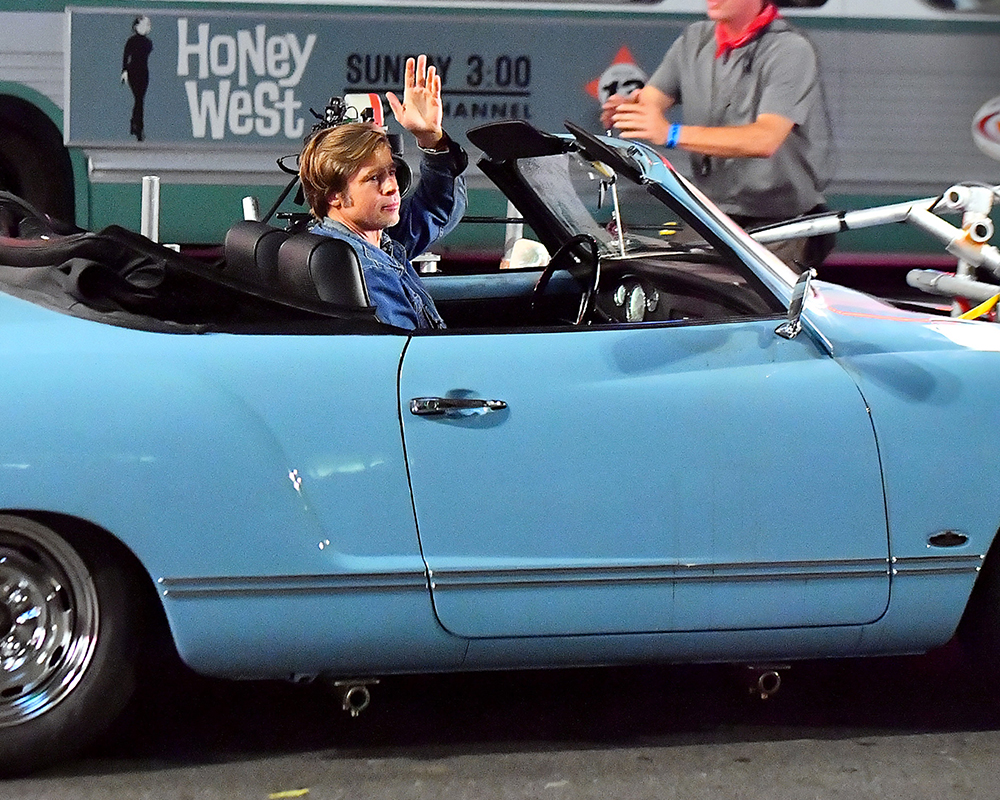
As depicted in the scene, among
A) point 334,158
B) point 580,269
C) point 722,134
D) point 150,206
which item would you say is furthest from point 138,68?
point 334,158

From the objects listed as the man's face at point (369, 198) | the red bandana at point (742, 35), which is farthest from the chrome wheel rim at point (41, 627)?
the red bandana at point (742, 35)

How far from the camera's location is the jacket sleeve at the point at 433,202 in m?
4.31

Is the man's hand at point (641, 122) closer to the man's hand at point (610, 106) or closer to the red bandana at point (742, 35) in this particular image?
the man's hand at point (610, 106)

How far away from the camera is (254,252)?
3717mm

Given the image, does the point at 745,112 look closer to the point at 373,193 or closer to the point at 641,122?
the point at 641,122

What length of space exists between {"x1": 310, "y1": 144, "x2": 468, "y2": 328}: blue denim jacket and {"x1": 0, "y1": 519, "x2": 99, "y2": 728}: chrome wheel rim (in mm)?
915

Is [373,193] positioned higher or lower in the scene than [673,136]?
lower

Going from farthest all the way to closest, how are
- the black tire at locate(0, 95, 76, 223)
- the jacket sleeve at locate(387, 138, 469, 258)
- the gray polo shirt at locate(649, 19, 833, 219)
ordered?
1. the black tire at locate(0, 95, 76, 223)
2. the gray polo shirt at locate(649, 19, 833, 219)
3. the jacket sleeve at locate(387, 138, 469, 258)

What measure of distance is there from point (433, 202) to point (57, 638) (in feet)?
5.56

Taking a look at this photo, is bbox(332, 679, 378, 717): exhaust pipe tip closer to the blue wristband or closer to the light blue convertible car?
the light blue convertible car

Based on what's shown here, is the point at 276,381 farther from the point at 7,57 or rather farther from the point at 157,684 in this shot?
the point at 7,57

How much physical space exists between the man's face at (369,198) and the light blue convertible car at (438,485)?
35cm

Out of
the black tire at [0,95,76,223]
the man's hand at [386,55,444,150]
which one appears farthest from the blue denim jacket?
the black tire at [0,95,76,223]

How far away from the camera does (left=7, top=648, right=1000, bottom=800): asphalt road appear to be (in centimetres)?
333
